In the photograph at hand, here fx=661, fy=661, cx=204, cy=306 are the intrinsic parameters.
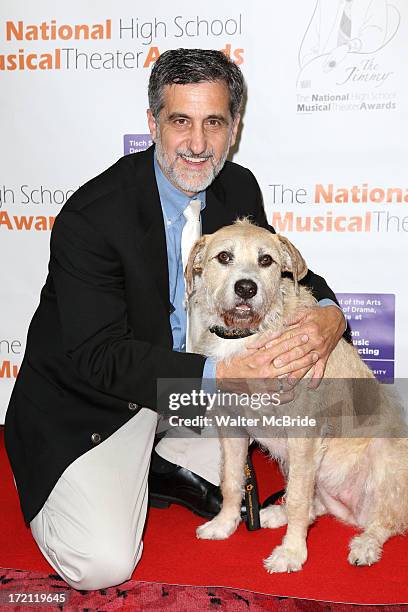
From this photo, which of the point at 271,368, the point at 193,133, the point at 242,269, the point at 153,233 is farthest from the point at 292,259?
the point at 193,133

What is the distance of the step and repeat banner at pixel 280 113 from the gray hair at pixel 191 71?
1426 mm

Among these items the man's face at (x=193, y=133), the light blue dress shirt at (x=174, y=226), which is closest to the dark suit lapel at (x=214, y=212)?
the light blue dress shirt at (x=174, y=226)

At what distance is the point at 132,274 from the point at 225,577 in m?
1.35

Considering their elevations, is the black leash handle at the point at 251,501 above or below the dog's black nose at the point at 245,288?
below

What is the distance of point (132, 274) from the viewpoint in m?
2.85

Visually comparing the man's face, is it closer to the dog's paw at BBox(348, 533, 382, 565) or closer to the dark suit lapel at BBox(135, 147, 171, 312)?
the dark suit lapel at BBox(135, 147, 171, 312)

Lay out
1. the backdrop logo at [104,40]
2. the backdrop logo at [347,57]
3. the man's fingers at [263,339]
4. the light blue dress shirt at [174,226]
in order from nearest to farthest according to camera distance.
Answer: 1. the man's fingers at [263,339]
2. the light blue dress shirt at [174,226]
3. the backdrop logo at [347,57]
4. the backdrop logo at [104,40]

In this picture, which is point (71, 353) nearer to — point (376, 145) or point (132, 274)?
point (132, 274)

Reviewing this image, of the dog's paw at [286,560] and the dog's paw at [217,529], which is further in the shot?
the dog's paw at [217,529]

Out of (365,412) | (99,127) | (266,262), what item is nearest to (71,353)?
(266,262)

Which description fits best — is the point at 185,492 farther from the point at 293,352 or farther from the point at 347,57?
the point at 347,57

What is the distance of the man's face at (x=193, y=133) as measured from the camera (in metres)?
2.90

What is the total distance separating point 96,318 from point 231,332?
0.59m

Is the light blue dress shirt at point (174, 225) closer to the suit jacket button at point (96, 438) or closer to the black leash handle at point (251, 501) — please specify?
the suit jacket button at point (96, 438)
